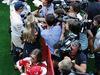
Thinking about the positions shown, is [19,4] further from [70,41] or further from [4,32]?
[4,32]

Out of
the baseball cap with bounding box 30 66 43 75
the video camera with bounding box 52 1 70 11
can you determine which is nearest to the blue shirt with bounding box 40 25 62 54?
the baseball cap with bounding box 30 66 43 75

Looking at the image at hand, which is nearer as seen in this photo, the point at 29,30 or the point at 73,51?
the point at 73,51

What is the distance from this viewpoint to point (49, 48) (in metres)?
3.54

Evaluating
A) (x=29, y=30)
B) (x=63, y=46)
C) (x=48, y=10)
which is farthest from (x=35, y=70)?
(x=48, y=10)

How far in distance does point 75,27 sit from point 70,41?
341mm

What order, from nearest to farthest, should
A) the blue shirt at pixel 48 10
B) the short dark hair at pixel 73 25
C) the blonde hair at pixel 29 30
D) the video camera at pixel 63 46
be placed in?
the video camera at pixel 63 46, the short dark hair at pixel 73 25, the blonde hair at pixel 29 30, the blue shirt at pixel 48 10

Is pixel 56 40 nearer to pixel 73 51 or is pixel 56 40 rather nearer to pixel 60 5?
pixel 73 51

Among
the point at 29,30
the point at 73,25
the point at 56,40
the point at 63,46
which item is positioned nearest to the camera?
the point at 63,46

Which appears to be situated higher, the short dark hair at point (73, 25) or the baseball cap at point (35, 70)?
the short dark hair at point (73, 25)

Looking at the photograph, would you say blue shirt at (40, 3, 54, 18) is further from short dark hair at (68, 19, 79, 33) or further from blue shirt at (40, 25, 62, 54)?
short dark hair at (68, 19, 79, 33)

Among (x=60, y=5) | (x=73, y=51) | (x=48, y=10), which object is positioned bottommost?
(x=73, y=51)

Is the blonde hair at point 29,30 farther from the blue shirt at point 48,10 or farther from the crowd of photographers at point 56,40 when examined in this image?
the blue shirt at point 48,10

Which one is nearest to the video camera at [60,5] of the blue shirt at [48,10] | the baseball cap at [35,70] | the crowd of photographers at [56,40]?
the crowd of photographers at [56,40]

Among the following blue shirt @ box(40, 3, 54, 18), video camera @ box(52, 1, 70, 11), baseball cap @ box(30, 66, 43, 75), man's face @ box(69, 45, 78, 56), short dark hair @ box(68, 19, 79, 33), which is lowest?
baseball cap @ box(30, 66, 43, 75)
